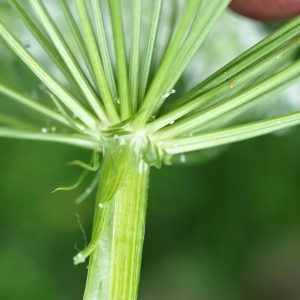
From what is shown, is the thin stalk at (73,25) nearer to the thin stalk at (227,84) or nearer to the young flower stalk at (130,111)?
the young flower stalk at (130,111)

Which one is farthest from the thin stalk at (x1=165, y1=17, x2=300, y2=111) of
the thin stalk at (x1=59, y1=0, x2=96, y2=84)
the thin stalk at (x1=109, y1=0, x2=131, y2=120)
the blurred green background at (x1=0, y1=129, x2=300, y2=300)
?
the blurred green background at (x1=0, y1=129, x2=300, y2=300)

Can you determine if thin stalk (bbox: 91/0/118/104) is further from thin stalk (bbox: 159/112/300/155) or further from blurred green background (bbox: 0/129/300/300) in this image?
blurred green background (bbox: 0/129/300/300)

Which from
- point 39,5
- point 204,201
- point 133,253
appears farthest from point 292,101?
point 39,5

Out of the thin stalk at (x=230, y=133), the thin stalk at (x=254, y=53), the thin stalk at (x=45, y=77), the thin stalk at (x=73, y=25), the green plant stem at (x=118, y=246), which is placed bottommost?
the green plant stem at (x=118, y=246)

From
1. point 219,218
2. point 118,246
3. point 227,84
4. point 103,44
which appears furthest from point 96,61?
point 219,218

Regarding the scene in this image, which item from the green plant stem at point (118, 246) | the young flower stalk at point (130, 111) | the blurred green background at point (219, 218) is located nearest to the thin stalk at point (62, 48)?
the young flower stalk at point (130, 111)

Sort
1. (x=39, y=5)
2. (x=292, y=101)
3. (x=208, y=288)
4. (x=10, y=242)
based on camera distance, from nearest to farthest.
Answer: (x=39, y=5) → (x=292, y=101) → (x=10, y=242) → (x=208, y=288)

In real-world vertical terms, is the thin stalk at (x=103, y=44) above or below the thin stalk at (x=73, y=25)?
below

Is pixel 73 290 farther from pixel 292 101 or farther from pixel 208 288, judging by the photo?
pixel 292 101
